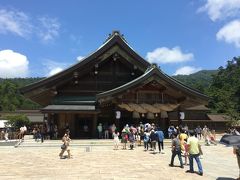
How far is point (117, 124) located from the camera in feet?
92.4

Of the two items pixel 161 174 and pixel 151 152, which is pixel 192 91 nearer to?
pixel 151 152

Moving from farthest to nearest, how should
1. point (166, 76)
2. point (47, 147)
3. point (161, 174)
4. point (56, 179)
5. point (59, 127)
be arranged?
point (59, 127), point (166, 76), point (47, 147), point (161, 174), point (56, 179)

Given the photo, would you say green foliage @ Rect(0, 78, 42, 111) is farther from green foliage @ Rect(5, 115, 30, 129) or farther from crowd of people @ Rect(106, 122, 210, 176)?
crowd of people @ Rect(106, 122, 210, 176)

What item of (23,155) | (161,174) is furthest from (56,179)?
(23,155)

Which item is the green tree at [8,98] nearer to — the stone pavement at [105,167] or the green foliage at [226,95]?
the green foliage at [226,95]

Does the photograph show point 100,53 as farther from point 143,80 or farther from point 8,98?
point 8,98

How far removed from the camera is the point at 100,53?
29.9 metres

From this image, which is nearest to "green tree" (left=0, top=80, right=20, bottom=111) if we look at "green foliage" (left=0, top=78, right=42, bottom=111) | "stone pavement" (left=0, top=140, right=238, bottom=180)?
"green foliage" (left=0, top=78, right=42, bottom=111)

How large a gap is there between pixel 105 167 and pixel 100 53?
17173mm

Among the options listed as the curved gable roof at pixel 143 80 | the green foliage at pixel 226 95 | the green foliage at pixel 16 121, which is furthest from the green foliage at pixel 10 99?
the curved gable roof at pixel 143 80

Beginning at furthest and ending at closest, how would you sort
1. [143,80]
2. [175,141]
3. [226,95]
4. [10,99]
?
[10,99] < [226,95] < [143,80] < [175,141]

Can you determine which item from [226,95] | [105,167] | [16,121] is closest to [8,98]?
[16,121]

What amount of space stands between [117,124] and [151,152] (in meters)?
9.06

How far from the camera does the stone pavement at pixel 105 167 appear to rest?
12109mm
